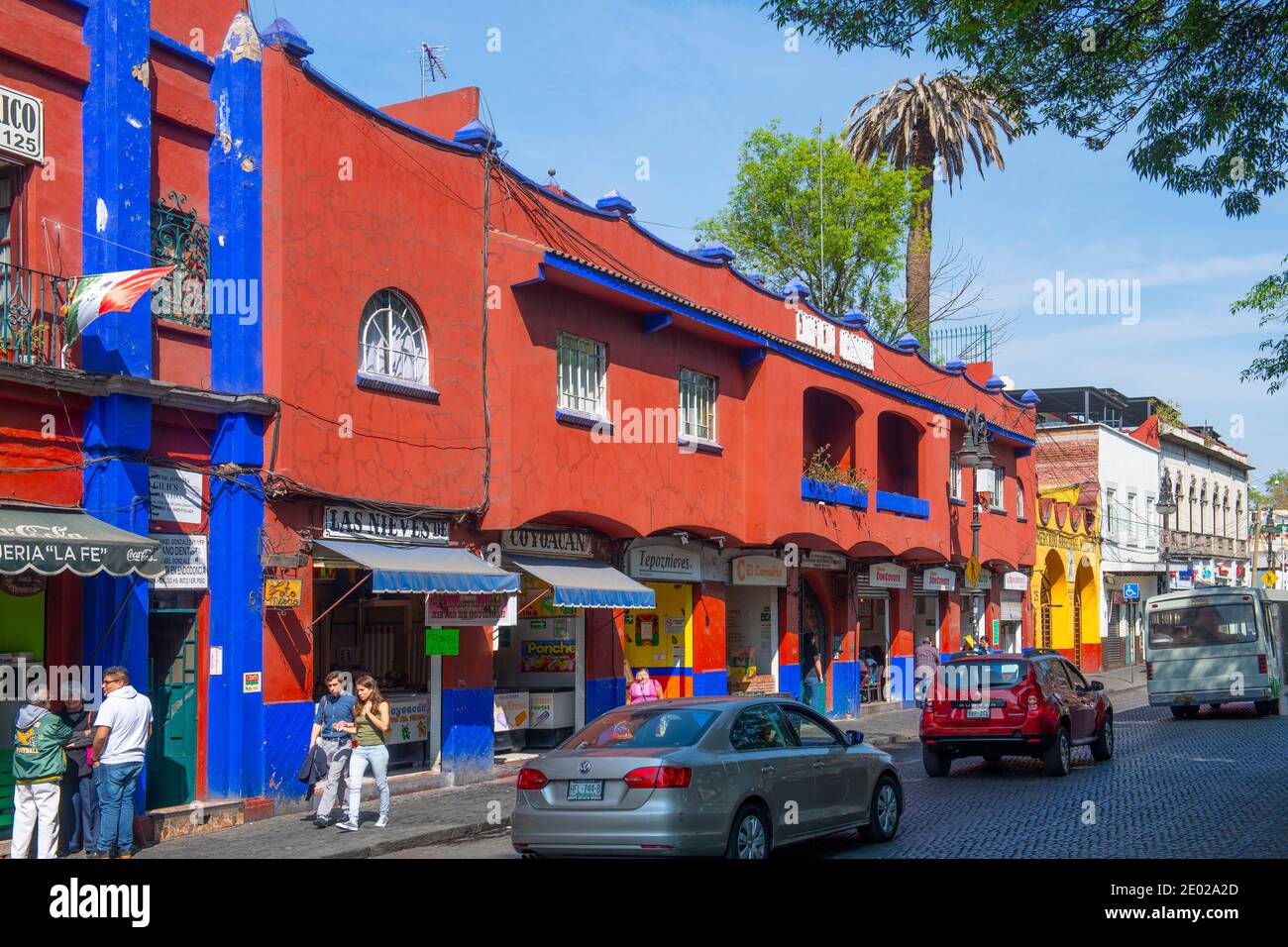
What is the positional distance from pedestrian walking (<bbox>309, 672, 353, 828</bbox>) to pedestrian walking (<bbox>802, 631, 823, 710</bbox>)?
14.3m

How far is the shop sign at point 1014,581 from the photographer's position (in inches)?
1559

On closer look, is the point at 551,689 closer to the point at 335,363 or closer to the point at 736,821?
the point at 335,363

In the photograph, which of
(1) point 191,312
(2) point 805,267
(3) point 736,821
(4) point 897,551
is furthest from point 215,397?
(2) point 805,267

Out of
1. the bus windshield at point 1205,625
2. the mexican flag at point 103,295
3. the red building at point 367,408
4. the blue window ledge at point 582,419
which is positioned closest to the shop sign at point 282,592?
the red building at point 367,408

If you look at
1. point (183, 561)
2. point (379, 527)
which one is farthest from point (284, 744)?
point (379, 527)

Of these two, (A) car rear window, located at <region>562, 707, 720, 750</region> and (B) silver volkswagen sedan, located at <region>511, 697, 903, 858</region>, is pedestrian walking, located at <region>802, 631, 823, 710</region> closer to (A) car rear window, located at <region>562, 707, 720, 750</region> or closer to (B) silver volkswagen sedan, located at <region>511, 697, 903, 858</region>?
(B) silver volkswagen sedan, located at <region>511, 697, 903, 858</region>

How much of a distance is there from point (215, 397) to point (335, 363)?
186 cm

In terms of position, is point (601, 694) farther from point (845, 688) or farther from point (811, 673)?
point (845, 688)

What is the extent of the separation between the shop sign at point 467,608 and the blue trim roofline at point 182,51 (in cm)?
692

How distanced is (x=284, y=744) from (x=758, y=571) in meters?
12.4

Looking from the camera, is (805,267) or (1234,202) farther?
(805,267)

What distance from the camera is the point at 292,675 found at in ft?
50.7

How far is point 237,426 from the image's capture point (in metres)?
15.1

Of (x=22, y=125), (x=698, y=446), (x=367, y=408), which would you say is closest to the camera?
(x=22, y=125)
